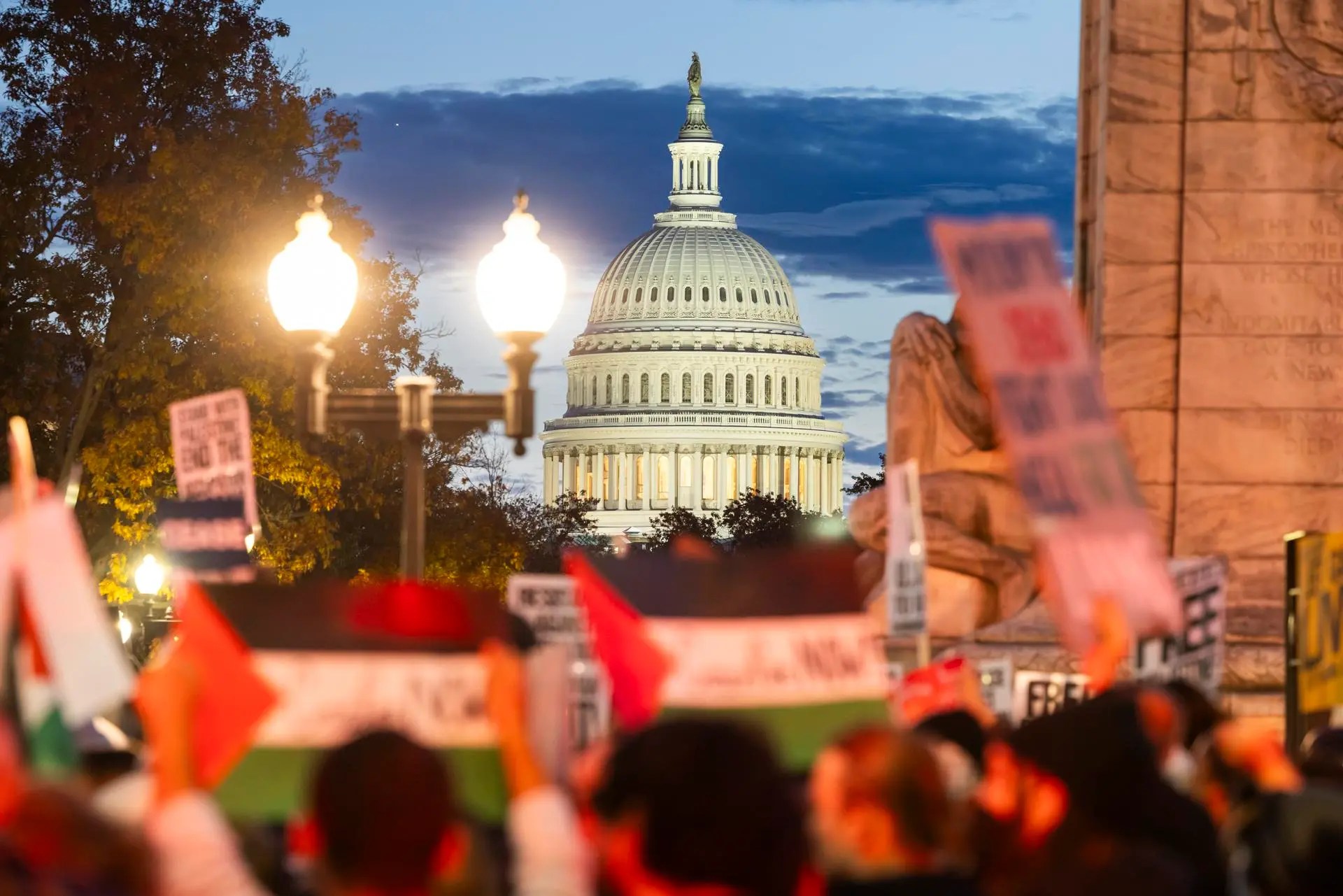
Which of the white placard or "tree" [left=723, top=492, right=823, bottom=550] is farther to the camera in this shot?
"tree" [left=723, top=492, right=823, bottom=550]

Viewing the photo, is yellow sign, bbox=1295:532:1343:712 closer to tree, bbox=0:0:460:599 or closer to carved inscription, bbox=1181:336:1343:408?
carved inscription, bbox=1181:336:1343:408

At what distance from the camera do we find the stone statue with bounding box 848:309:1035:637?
17125mm

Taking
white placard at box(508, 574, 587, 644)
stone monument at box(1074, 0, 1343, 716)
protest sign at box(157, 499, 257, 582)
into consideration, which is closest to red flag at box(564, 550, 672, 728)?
white placard at box(508, 574, 587, 644)

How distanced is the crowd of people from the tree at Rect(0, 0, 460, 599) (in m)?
28.7

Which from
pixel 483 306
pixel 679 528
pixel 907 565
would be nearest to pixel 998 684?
pixel 907 565

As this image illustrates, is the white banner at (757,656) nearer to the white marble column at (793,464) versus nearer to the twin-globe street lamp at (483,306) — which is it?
the twin-globe street lamp at (483,306)

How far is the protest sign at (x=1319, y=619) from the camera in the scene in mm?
9852

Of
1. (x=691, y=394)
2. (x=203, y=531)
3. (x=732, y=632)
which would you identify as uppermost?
(x=691, y=394)

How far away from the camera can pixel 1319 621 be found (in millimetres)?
9977

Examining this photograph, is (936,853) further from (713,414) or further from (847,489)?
(713,414)

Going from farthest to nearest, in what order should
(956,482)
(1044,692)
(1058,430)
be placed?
(956,482), (1044,692), (1058,430)

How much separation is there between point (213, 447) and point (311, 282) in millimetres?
952

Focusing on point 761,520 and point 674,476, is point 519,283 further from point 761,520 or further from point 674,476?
point 674,476

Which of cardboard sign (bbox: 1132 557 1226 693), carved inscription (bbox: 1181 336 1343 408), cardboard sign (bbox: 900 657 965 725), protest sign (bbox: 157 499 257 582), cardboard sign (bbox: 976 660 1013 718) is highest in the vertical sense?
carved inscription (bbox: 1181 336 1343 408)
